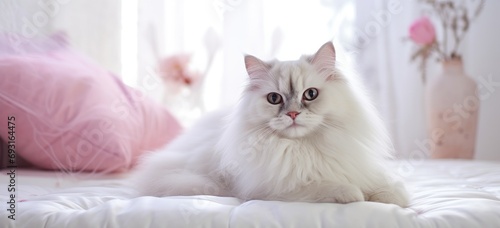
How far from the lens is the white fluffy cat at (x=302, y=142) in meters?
1.20

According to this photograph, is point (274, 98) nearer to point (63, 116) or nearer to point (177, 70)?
point (63, 116)

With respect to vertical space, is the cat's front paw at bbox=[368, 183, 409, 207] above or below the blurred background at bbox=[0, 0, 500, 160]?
below

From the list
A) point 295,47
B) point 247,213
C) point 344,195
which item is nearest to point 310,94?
point 344,195

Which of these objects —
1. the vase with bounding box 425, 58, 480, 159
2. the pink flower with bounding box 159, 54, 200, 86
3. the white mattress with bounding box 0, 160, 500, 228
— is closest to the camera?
the white mattress with bounding box 0, 160, 500, 228

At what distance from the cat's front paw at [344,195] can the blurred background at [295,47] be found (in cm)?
150

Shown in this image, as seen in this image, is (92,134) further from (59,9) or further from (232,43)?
(232,43)

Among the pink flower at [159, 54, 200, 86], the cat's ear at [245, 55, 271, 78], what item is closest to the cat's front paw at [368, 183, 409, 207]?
the cat's ear at [245, 55, 271, 78]

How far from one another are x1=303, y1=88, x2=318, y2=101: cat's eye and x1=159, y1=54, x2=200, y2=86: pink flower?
1.47 m

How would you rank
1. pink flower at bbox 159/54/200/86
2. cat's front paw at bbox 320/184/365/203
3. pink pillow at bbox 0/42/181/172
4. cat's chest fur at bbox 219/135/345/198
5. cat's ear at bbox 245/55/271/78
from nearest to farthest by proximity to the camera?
cat's front paw at bbox 320/184/365/203 < cat's chest fur at bbox 219/135/345/198 < cat's ear at bbox 245/55/271/78 < pink pillow at bbox 0/42/181/172 < pink flower at bbox 159/54/200/86

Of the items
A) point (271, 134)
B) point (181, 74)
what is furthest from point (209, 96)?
point (271, 134)

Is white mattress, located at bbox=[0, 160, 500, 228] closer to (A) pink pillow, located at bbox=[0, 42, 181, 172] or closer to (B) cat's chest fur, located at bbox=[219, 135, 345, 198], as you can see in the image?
(B) cat's chest fur, located at bbox=[219, 135, 345, 198]

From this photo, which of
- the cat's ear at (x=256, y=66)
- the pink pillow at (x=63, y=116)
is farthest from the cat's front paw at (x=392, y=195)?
the pink pillow at (x=63, y=116)

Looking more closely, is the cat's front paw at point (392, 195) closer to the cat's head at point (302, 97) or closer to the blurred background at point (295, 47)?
the cat's head at point (302, 97)

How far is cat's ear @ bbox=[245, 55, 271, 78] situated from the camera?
1327mm
